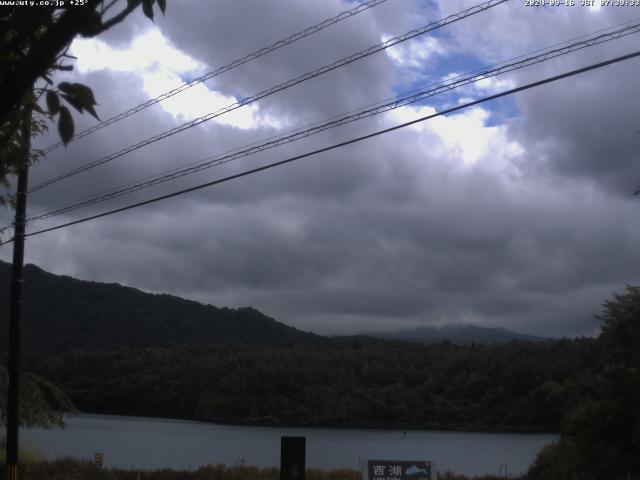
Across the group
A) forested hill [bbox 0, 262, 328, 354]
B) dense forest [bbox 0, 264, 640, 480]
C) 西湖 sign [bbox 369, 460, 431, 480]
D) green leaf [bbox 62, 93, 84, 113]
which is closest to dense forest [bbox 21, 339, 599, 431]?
dense forest [bbox 0, 264, 640, 480]

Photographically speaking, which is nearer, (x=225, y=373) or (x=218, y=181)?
(x=218, y=181)

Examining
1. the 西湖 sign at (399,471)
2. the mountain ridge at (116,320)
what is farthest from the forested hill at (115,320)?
the 西湖 sign at (399,471)

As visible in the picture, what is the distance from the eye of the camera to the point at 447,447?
3659cm

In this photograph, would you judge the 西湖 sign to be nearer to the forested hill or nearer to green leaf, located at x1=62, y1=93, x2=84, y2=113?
green leaf, located at x1=62, y1=93, x2=84, y2=113

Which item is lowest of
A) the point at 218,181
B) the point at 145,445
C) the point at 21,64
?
the point at 145,445

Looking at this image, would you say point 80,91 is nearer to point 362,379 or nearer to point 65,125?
point 65,125

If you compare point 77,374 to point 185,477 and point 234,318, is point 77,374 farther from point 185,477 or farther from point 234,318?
point 234,318

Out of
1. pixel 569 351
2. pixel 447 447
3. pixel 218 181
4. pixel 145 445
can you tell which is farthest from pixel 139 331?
pixel 218 181

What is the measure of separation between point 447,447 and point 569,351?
695cm

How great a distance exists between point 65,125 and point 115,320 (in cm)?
6398

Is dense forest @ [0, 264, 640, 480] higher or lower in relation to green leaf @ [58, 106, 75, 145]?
lower

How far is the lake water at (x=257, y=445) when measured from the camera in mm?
31141

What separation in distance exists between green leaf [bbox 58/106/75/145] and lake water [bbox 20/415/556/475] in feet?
79.5

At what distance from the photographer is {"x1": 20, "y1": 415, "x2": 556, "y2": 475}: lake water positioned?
31.1m
